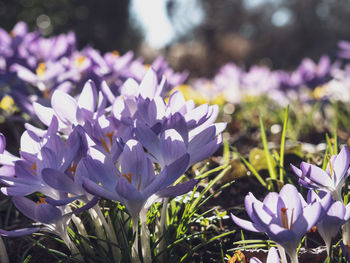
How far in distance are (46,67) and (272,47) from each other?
1257cm

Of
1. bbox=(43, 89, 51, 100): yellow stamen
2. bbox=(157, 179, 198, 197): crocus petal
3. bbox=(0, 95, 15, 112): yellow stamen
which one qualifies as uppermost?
bbox=(0, 95, 15, 112): yellow stamen

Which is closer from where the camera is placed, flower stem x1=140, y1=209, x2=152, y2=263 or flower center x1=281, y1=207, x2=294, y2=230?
flower center x1=281, y1=207, x2=294, y2=230

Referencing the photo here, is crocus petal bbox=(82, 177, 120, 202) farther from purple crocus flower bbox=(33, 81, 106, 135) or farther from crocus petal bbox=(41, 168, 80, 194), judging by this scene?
purple crocus flower bbox=(33, 81, 106, 135)

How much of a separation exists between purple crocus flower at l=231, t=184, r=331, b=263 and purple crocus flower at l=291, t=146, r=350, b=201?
0.22 ft

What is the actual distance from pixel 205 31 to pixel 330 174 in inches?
466

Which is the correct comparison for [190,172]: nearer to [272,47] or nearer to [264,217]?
[264,217]

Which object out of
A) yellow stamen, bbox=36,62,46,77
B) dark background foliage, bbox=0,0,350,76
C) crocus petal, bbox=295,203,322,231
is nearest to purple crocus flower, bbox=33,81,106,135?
crocus petal, bbox=295,203,322,231

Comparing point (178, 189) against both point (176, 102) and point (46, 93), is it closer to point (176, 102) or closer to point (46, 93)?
point (176, 102)

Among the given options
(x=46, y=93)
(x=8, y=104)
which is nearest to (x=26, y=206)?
(x=46, y=93)

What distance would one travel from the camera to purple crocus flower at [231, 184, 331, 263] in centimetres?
72

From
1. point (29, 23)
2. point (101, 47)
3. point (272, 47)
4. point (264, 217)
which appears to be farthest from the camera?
point (272, 47)

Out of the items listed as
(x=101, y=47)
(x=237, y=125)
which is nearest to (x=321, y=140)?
(x=237, y=125)

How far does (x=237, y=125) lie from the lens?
256 centimetres

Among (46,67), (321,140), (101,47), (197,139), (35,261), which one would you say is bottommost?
(321,140)
